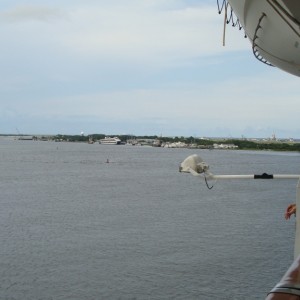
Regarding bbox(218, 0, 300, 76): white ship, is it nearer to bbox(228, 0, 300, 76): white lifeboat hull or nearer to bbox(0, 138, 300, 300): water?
bbox(228, 0, 300, 76): white lifeboat hull

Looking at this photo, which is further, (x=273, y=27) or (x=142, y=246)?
(x=142, y=246)

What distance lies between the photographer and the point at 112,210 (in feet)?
119

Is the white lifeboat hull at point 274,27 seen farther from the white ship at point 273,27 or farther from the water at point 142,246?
the water at point 142,246

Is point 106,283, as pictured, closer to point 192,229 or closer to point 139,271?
point 139,271

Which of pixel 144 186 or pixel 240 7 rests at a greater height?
pixel 240 7

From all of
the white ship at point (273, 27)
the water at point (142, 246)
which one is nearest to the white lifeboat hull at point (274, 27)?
the white ship at point (273, 27)

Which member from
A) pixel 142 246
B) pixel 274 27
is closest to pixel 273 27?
pixel 274 27

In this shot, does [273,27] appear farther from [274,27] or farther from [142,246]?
[142,246]

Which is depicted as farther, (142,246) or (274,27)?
(142,246)

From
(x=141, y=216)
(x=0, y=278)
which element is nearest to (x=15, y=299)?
(x=0, y=278)

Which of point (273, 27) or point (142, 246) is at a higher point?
point (273, 27)

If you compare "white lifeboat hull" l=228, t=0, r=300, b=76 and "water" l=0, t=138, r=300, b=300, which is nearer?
"white lifeboat hull" l=228, t=0, r=300, b=76

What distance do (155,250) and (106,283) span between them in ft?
16.6

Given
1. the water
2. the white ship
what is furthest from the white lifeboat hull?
the water
